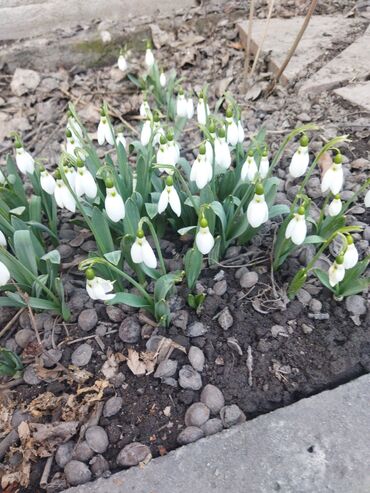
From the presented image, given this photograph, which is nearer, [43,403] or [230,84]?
[43,403]

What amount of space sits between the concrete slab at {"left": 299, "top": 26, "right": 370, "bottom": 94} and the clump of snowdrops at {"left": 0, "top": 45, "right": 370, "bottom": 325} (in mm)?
874

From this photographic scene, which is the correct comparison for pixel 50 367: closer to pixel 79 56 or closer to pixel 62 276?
pixel 62 276

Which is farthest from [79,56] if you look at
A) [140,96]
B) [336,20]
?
[336,20]

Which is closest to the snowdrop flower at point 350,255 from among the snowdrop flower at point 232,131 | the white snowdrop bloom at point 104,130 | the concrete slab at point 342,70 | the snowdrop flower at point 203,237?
the snowdrop flower at point 203,237

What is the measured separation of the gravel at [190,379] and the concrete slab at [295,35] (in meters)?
1.82

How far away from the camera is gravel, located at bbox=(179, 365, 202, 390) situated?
1.47 metres

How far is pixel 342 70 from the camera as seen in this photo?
8.45 ft

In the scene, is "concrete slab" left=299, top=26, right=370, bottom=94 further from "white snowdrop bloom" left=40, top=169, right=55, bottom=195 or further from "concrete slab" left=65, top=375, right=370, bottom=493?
"concrete slab" left=65, top=375, right=370, bottom=493

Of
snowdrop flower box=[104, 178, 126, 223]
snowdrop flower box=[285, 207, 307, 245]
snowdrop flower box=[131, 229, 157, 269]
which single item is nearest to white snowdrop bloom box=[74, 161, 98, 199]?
snowdrop flower box=[104, 178, 126, 223]

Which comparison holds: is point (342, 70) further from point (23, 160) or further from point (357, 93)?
point (23, 160)

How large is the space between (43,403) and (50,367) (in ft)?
0.44

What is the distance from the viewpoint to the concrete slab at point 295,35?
270 centimetres

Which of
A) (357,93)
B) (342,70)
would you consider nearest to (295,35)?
(342,70)

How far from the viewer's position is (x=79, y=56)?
3105 mm
